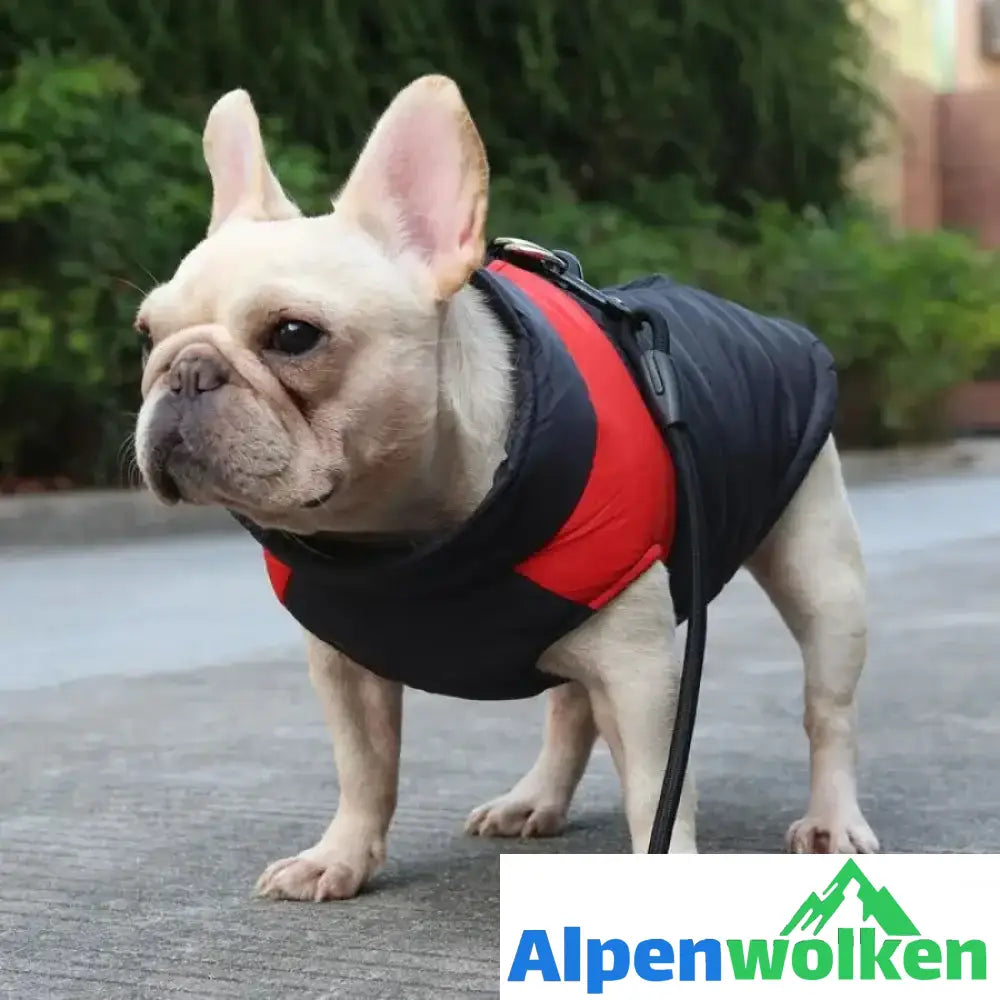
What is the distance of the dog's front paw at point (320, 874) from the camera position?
4.64 feet

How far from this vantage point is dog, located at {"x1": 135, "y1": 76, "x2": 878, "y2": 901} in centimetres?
121

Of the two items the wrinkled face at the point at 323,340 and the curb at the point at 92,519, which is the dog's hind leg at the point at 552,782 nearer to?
the wrinkled face at the point at 323,340

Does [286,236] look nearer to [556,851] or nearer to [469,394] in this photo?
[469,394]

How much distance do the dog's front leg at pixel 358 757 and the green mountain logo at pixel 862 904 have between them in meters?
Answer: 0.60

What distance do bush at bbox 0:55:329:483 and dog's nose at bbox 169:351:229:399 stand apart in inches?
176

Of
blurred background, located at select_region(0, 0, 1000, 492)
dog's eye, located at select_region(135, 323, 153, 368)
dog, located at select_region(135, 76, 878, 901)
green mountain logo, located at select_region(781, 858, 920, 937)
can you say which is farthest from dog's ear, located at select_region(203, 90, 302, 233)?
blurred background, located at select_region(0, 0, 1000, 492)

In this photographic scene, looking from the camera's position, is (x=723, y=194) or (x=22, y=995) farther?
(x=723, y=194)

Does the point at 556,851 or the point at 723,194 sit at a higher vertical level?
the point at 556,851

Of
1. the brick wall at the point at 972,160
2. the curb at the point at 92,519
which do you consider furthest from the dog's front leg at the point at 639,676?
the brick wall at the point at 972,160

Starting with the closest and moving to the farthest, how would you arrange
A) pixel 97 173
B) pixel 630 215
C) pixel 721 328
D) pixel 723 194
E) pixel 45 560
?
pixel 721 328
pixel 45 560
pixel 97 173
pixel 630 215
pixel 723 194

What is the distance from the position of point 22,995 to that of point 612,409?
2.05 ft

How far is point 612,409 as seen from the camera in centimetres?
132

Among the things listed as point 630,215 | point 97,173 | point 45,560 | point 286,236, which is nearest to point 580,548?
point 286,236

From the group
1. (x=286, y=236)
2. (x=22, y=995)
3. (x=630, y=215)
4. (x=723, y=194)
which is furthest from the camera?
(x=723, y=194)
